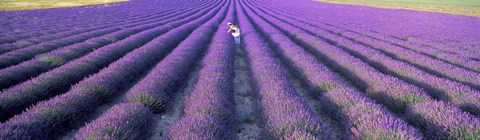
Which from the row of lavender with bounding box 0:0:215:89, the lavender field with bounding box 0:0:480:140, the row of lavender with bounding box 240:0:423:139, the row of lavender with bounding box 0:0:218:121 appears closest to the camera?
the row of lavender with bounding box 240:0:423:139

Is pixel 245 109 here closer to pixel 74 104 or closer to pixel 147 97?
pixel 147 97

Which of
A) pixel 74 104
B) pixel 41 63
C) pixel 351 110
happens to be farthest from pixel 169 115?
pixel 41 63

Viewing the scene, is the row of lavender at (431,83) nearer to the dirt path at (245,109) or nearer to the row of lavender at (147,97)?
the dirt path at (245,109)

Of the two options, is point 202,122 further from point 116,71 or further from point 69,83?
point 69,83

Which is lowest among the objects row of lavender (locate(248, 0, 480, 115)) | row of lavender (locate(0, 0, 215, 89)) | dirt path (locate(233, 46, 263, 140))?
dirt path (locate(233, 46, 263, 140))

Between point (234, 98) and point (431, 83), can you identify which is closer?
point (431, 83)

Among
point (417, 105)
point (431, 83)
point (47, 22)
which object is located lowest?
point (431, 83)

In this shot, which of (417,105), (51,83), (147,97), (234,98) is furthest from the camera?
(234,98)

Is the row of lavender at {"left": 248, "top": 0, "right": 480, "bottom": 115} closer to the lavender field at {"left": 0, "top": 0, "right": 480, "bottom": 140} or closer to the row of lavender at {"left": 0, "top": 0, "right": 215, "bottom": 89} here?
the lavender field at {"left": 0, "top": 0, "right": 480, "bottom": 140}

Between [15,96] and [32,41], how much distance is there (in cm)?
651

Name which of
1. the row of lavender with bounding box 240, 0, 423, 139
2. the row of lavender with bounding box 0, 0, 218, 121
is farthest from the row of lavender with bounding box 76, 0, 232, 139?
the row of lavender with bounding box 240, 0, 423, 139

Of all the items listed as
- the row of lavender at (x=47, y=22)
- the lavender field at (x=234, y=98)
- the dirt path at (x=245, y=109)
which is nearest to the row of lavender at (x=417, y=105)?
the lavender field at (x=234, y=98)

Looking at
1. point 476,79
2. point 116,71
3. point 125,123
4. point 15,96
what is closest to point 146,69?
point 116,71

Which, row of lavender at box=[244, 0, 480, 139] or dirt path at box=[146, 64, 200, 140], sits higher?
row of lavender at box=[244, 0, 480, 139]
